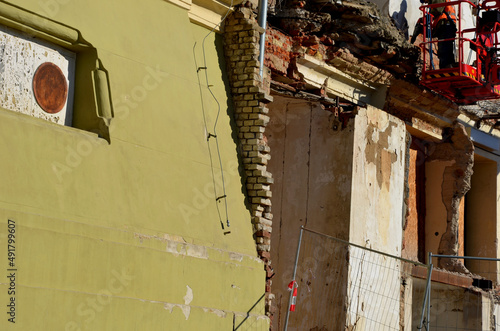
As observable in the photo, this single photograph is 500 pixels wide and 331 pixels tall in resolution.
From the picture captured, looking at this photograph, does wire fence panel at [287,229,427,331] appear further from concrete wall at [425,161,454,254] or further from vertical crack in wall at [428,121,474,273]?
concrete wall at [425,161,454,254]

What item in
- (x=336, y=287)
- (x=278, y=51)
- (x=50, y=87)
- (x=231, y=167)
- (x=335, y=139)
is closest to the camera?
(x=50, y=87)

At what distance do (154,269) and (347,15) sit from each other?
23.1ft

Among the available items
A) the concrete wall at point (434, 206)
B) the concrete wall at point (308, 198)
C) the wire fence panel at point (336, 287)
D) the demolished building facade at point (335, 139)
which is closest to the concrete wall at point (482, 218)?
the concrete wall at point (434, 206)

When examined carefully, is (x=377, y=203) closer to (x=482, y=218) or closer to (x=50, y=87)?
(x=482, y=218)

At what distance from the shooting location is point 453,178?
652 inches

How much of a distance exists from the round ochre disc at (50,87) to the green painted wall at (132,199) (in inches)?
7.7

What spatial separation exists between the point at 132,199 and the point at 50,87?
134 centimetres

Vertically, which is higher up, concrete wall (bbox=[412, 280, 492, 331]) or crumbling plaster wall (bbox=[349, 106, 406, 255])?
crumbling plaster wall (bbox=[349, 106, 406, 255])

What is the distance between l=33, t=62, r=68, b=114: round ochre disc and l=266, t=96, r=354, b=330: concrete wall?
16.4 ft

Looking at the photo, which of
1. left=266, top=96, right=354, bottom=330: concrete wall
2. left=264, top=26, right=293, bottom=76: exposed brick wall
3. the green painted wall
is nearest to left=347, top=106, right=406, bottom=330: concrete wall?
left=266, top=96, right=354, bottom=330: concrete wall

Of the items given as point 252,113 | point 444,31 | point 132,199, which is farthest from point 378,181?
point 132,199

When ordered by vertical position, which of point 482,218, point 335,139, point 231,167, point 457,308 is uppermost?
point 482,218

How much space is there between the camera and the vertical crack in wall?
16328mm

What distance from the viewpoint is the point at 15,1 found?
791 centimetres
